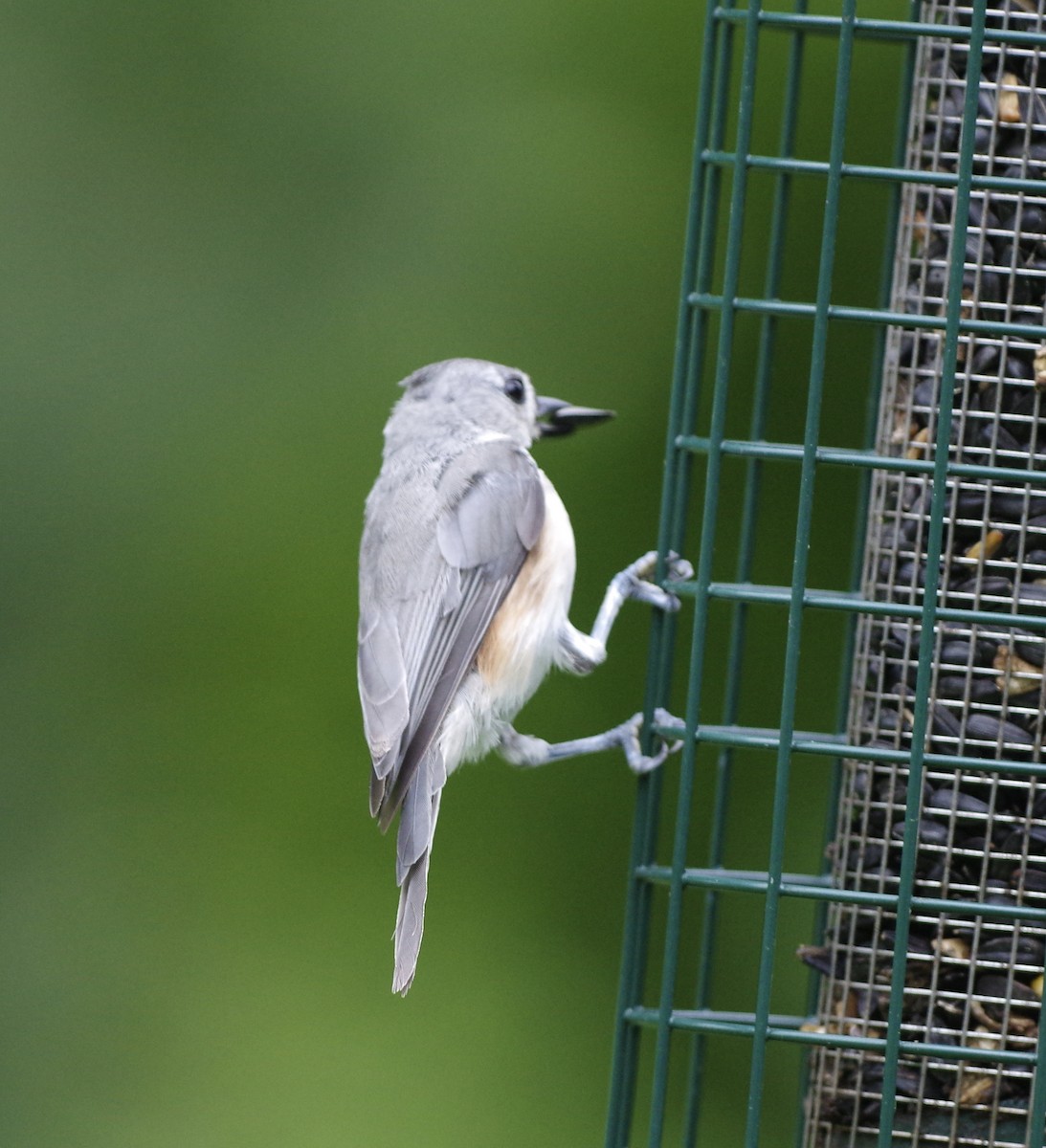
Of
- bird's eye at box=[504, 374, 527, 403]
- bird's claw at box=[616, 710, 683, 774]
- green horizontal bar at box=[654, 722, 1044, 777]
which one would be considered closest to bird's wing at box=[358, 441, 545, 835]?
bird's eye at box=[504, 374, 527, 403]

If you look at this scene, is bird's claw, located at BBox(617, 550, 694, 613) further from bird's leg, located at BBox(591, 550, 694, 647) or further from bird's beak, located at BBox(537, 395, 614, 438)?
bird's beak, located at BBox(537, 395, 614, 438)

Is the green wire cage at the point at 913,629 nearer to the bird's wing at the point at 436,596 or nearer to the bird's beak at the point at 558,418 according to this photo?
the bird's wing at the point at 436,596

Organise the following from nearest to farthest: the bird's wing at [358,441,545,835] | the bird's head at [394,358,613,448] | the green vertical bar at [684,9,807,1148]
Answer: the green vertical bar at [684,9,807,1148]
the bird's wing at [358,441,545,835]
the bird's head at [394,358,613,448]

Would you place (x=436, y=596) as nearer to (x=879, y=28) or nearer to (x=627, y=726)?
(x=627, y=726)

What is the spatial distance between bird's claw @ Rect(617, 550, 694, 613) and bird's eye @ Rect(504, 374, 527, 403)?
0.67m

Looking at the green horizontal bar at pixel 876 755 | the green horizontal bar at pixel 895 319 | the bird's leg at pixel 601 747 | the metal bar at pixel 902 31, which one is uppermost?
the metal bar at pixel 902 31

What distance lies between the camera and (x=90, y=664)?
5.23 metres

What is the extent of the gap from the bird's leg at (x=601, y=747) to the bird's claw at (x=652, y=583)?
0.21m

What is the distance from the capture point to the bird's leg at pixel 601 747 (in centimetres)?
339

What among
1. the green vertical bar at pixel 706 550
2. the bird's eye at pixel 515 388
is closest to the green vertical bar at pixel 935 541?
the green vertical bar at pixel 706 550

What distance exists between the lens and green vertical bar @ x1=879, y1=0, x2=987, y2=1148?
2.84 m

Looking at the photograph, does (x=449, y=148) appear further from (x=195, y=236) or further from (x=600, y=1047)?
(x=600, y=1047)

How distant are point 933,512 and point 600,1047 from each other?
239cm

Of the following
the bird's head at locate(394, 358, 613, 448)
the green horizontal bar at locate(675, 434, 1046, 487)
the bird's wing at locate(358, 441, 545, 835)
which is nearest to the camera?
the green horizontal bar at locate(675, 434, 1046, 487)
